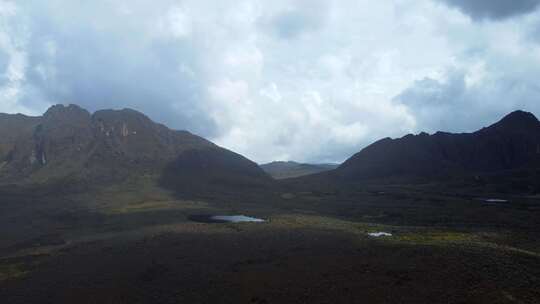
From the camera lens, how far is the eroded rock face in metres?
157

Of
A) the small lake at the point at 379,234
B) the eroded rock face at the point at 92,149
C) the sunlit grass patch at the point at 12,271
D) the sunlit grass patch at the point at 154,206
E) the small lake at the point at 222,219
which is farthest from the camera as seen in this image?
the eroded rock face at the point at 92,149

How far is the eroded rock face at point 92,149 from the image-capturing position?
515 ft

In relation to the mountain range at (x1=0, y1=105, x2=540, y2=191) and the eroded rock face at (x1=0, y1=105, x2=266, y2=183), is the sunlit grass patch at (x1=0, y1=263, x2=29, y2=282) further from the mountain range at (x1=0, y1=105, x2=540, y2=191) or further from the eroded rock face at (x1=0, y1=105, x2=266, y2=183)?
the eroded rock face at (x1=0, y1=105, x2=266, y2=183)

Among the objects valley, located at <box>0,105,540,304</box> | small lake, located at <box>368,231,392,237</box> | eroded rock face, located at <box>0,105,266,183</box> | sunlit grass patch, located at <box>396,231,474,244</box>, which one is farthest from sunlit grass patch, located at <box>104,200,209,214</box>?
sunlit grass patch, located at <box>396,231,474,244</box>

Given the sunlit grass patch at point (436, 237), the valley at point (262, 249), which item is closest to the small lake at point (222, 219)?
the valley at point (262, 249)

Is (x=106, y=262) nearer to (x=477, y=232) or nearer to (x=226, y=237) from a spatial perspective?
(x=226, y=237)

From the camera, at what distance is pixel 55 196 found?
120 meters

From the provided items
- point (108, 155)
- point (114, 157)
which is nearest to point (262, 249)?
point (114, 157)

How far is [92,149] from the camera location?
172875 mm

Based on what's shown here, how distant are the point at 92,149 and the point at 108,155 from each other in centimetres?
920

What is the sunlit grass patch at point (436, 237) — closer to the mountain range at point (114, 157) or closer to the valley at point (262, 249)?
the valley at point (262, 249)

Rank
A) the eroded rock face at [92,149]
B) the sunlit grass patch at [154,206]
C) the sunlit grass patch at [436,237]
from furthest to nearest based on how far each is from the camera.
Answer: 1. the eroded rock face at [92,149]
2. the sunlit grass patch at [154,206]
3. the sunlit grass patch at [436,237]

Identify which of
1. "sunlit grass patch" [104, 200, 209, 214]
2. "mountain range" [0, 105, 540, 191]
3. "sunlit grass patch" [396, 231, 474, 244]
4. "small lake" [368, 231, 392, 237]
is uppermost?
"mountain range" [0, 105, 540, 191]

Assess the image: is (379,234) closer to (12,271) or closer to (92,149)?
(12,271)
